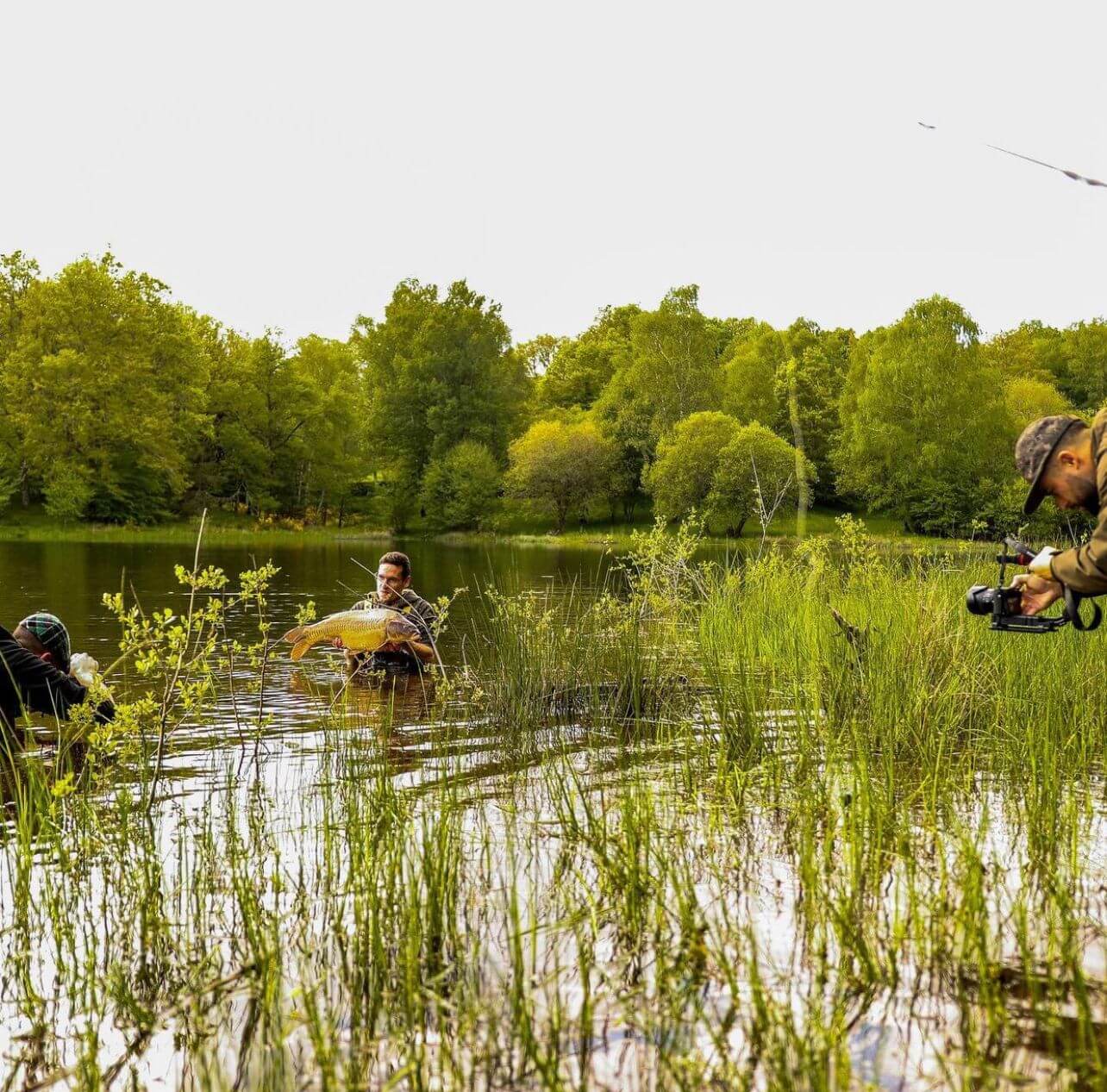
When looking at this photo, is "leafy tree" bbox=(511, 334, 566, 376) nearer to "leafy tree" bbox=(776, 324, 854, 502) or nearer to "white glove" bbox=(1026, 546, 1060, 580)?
"leafy tree" bbox=(776, 324, 854, 502)

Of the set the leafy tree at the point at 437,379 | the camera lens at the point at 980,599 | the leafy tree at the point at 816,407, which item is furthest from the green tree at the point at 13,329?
the camera lens at the point at 980,599

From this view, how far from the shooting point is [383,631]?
10.3 meters

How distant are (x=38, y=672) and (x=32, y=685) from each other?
0.36 feet

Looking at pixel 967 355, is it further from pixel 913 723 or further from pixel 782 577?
pixel 913 723

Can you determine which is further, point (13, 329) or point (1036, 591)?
point (13, 329)

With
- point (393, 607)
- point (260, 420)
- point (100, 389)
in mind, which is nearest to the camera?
point (393, 607)

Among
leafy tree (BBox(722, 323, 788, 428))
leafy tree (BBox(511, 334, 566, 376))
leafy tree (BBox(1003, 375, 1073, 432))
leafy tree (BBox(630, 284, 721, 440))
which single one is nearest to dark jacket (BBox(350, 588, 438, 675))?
leafy tree (BBox(1003, 375, 1073, 432))

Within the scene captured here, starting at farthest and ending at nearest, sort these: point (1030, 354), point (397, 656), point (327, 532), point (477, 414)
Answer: point (1030, 354) < point (477, 414) < point (327, 532) < point (397, 656)

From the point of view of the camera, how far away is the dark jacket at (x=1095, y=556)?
4109 millimetres

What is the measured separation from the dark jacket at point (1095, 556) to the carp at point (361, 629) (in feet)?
21.2

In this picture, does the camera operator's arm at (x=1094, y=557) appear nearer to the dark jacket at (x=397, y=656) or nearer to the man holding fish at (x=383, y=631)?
the man holding fish at (x=383, y=631)

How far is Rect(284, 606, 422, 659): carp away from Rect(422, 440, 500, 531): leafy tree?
55949mm

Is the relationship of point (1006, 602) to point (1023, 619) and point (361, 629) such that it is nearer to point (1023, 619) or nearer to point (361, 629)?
point (1023, 619)

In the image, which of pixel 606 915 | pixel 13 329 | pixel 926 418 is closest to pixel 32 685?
pixel 606 915
